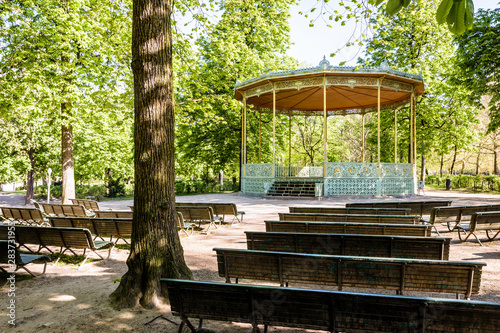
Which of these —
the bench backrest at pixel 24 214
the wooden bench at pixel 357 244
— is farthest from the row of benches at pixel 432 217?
the bench backrest at pixel 24 214

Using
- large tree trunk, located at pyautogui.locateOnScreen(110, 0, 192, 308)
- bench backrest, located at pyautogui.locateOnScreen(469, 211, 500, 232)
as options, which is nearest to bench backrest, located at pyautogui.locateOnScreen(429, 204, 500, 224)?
bench backrest, located at pyautogui.locateOnScreen(469, 211, 500, 232)

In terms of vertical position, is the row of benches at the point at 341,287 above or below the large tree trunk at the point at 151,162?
below

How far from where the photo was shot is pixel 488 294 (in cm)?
423

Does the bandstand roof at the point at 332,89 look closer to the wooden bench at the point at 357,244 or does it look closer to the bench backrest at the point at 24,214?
the wooden bench at the point at 357,244

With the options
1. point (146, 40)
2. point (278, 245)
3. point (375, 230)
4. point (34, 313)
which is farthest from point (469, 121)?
point (34, 313)

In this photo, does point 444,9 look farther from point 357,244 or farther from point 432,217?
point 432,217

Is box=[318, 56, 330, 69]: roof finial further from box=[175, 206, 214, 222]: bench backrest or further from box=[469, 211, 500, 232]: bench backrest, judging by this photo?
box=[469, 211, 500, 232]: bench backrest

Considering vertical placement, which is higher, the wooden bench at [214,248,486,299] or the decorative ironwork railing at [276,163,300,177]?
the decorative ironwork railing at [276,163,300,177]

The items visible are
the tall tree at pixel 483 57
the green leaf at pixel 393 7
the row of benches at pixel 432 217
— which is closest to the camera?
the green leaf at pixel 393 7

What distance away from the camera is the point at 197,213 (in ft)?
28.9

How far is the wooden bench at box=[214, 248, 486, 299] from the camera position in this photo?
3.33m

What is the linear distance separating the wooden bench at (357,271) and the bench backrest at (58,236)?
2805 mm

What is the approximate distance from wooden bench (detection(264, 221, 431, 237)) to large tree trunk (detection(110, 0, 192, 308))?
2626 millimetres

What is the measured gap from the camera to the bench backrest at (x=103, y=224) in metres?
6.55
